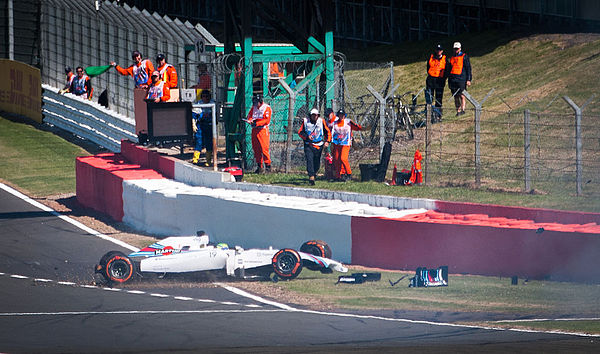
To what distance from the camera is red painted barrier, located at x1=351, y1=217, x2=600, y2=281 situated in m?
14.1

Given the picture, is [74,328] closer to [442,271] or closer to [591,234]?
[442,271]

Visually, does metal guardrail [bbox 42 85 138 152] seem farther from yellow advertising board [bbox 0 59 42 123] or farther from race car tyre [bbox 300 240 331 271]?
race car tyre [bbox 300 240 331 271]

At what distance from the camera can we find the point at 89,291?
14.8 meters

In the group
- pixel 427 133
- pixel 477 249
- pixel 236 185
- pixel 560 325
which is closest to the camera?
pixel 560 325

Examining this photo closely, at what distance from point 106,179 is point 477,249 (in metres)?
10.3

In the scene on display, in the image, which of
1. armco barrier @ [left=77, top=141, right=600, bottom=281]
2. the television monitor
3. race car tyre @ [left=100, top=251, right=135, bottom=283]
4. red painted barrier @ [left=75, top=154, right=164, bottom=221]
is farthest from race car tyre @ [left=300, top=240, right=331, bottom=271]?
red painted barrier @ [left=75, top=154, right=164, bottom=221]

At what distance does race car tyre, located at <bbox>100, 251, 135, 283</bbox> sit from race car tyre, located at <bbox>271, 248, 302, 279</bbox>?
7.00 feet

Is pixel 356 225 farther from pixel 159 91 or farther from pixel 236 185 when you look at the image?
pixel 159 91

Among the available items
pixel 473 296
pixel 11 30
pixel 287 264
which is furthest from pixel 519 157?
pixel 11 30

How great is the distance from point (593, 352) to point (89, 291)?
24.5 feet

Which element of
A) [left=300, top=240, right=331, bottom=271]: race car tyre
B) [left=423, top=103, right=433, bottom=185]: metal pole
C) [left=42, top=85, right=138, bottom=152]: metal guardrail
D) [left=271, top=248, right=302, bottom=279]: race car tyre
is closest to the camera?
[left=271, top=248, right=302, bottom=279]: race car tyre

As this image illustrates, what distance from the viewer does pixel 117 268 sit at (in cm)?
1528

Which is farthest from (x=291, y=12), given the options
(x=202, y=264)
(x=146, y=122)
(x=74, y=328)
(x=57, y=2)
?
(x=74, y=328)

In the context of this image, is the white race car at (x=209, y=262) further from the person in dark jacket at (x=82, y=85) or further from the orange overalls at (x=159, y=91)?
the person in dark jacket at (x=82, y=85)
